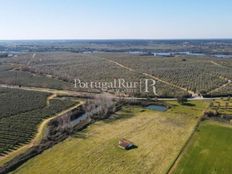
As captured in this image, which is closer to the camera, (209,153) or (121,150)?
(209,153)

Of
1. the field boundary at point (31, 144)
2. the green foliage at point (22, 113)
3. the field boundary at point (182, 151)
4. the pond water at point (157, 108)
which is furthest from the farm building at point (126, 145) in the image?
the pond water at point (157, 108)

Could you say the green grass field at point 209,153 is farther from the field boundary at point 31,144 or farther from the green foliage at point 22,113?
the green foliage at point 22,113

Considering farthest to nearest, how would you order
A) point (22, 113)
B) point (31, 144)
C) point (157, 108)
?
1. point (157, 108)
2. point (22, 113)
3. point (31, 144)

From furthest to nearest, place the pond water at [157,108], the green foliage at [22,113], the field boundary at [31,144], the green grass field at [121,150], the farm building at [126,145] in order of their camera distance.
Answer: the pond water at [157,108] < the green foliage at [22,113] < the farm building at [126,145] < the field boundary at [31,144] < the green grass field at [121,150]

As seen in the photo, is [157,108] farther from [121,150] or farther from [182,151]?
[121,150]

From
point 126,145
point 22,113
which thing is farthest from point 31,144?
point 22,113

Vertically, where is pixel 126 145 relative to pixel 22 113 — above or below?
below

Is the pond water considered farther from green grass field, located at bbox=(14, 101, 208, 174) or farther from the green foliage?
the green foliage
